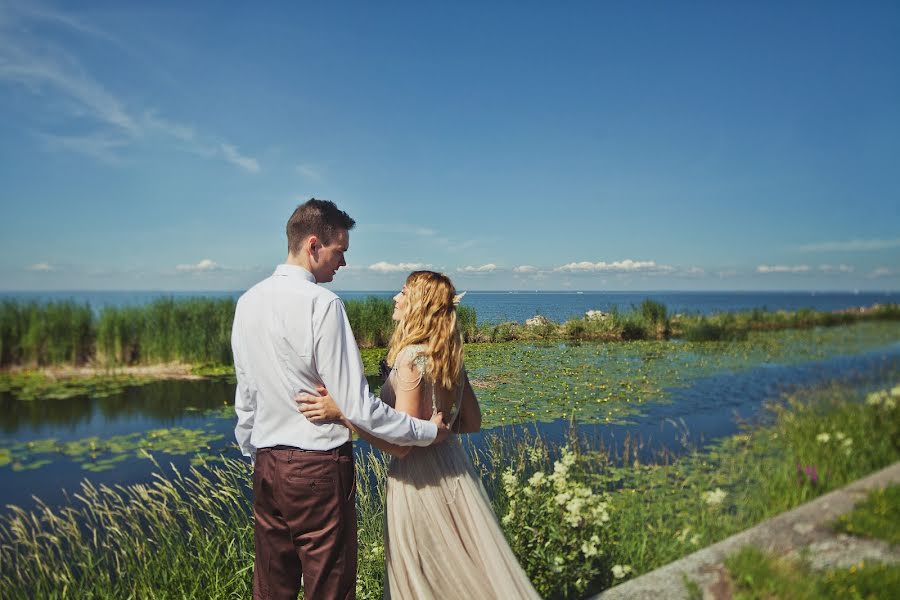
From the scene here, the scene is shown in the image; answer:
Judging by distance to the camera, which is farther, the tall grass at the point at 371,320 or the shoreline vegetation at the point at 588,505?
the tall grass at the point at 371,320

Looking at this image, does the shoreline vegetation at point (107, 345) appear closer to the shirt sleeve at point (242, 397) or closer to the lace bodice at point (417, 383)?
the shirt sleeve at point (242, 397)

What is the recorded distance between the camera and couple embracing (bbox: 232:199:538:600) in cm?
189

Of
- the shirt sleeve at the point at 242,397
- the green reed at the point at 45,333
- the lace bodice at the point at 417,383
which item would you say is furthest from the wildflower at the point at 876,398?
the green reed at the point at 45,333

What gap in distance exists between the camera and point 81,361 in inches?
472

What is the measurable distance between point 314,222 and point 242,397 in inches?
31.7

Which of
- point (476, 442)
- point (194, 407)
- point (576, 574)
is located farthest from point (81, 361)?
point (576, 574)

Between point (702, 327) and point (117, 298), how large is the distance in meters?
12.9

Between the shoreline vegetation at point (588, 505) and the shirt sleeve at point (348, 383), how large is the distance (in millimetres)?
1501

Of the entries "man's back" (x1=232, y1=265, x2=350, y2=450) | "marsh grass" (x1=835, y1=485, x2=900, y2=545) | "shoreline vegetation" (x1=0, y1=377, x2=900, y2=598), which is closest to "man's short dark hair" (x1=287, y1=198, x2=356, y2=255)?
"man's back" (x1=232, y1=265, x2=350, y2=450)

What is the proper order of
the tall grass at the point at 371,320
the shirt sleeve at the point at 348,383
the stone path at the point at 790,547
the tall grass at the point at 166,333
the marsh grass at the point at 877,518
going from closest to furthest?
the shirt sleeve at the point at 348,383, the stone path at the point at 790,547, the marsh grass at the point at 877,518, the tall grass at the point at 371,320, the tall grass at the point at 166,333

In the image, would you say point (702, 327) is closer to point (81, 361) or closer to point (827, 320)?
point (827, 320)

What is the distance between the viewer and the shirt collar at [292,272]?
1.96m

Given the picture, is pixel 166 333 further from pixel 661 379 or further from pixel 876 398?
pixel 876 398

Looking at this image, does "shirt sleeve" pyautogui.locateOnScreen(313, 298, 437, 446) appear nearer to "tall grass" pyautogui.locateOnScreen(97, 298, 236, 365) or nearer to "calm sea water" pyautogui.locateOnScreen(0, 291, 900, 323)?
"calm sea water" pyautogui.locateOnScreen(0, 291, 900, 323)
